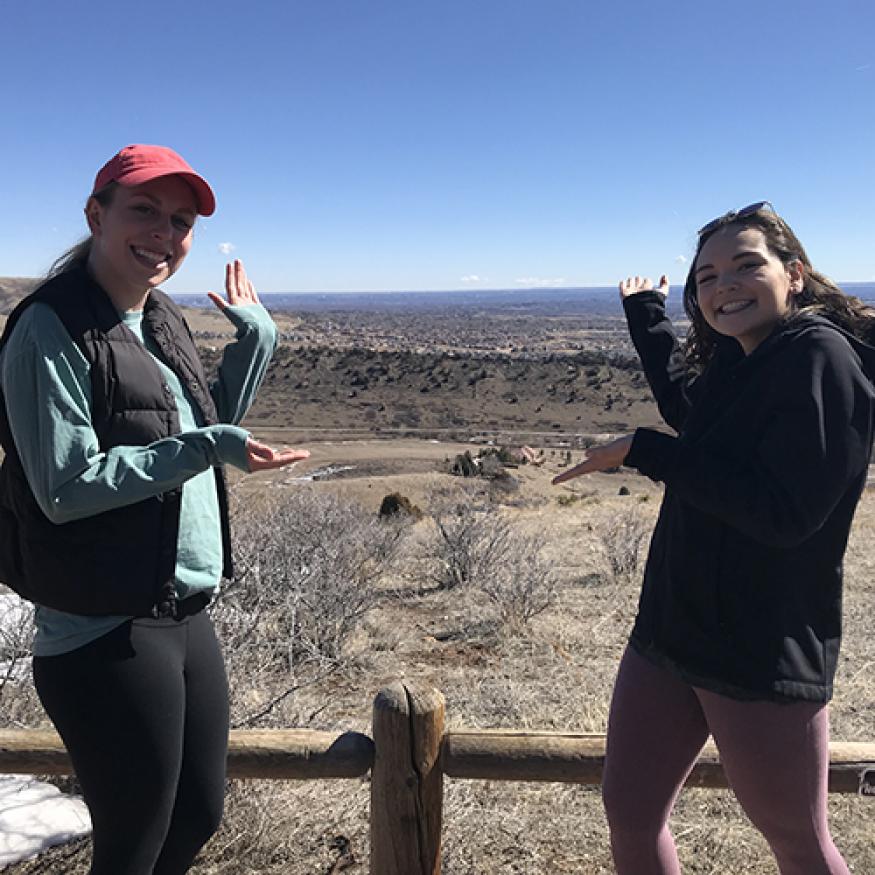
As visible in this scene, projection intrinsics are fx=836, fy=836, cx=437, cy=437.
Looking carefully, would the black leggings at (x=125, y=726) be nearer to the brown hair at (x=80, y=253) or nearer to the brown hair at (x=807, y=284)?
the brown hair at (x=80, y=253)

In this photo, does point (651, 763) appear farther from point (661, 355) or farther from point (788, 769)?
point (661, 355)

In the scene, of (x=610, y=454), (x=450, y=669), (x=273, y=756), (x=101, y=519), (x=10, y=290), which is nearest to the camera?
(x=101, y=519)


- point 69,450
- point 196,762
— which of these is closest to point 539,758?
point 196,762

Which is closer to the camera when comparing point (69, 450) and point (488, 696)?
point (69, 450)

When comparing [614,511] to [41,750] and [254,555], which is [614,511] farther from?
[41,750]

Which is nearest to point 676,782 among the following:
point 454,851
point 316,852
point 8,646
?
point 454,851

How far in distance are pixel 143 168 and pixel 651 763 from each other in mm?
1754

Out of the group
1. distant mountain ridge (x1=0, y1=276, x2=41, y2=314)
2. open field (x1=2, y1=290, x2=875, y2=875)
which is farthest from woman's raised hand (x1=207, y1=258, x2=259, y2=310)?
distant mountain ridge (x1=0, y1=276, x2=41, y2=314)

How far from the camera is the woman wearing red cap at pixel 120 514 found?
64.2 inches

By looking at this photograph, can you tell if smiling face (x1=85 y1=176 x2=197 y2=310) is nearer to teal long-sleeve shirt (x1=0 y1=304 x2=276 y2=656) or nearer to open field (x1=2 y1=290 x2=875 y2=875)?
teal long-sleeve shirt (x1=0 y1=304 x2=276 y2=656)

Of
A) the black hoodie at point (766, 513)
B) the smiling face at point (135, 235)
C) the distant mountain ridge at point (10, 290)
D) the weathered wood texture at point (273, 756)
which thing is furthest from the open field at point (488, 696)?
the distant mountain ridge at point (10, 290)

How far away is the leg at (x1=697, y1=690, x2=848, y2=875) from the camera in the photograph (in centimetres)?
175

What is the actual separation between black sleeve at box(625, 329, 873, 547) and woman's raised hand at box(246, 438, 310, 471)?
866 mm

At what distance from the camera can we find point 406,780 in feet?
7.81
